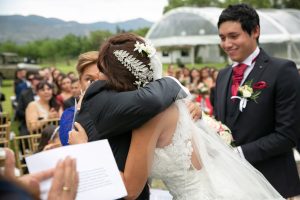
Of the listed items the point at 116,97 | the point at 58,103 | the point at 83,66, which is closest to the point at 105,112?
the point at 116,97

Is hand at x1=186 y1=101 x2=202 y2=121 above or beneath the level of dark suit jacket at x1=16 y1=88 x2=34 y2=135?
above

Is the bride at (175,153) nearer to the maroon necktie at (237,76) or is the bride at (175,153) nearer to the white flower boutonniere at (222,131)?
the white flower boutonniere at (222,131)

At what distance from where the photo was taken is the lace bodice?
1996 millimetres

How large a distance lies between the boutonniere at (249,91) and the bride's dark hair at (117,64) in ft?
2.69

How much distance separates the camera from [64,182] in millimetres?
1189

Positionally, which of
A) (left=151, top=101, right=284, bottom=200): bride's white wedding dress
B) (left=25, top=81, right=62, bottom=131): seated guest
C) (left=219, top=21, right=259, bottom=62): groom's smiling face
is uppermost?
(left=219, top=21, right=259, bottom=62): groom's smiling face

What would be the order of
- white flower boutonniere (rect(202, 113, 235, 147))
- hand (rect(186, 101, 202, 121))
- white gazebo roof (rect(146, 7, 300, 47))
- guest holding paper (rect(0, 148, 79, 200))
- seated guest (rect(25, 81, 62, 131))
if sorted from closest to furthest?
1. guest holding paper (rect(0, 148, 79, 200))
2. hand (rect(186, 101, 202, 121))
3. white flower boutonniere (rect(202, 113, 235, 147))
4. seated guest (rect(25, 81, 62, 131))
5. white gazebo roof (rect(146, 7, 300, 47))

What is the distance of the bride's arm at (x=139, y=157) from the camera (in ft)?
5.82

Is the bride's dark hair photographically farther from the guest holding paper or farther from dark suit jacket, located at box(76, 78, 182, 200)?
the guest holding paper

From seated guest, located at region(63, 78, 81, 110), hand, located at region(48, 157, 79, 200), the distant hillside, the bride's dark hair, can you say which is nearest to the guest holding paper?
hand, located at region(48, 157, 79, 200)

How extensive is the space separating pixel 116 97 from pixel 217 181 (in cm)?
79

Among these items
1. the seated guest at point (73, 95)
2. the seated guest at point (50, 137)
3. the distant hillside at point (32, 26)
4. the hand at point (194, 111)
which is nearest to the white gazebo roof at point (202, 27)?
the distant hillside at point (32, 26)

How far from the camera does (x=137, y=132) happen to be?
5.88 feet

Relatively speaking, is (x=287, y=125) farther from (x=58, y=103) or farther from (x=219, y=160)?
(x=58, y=103)
